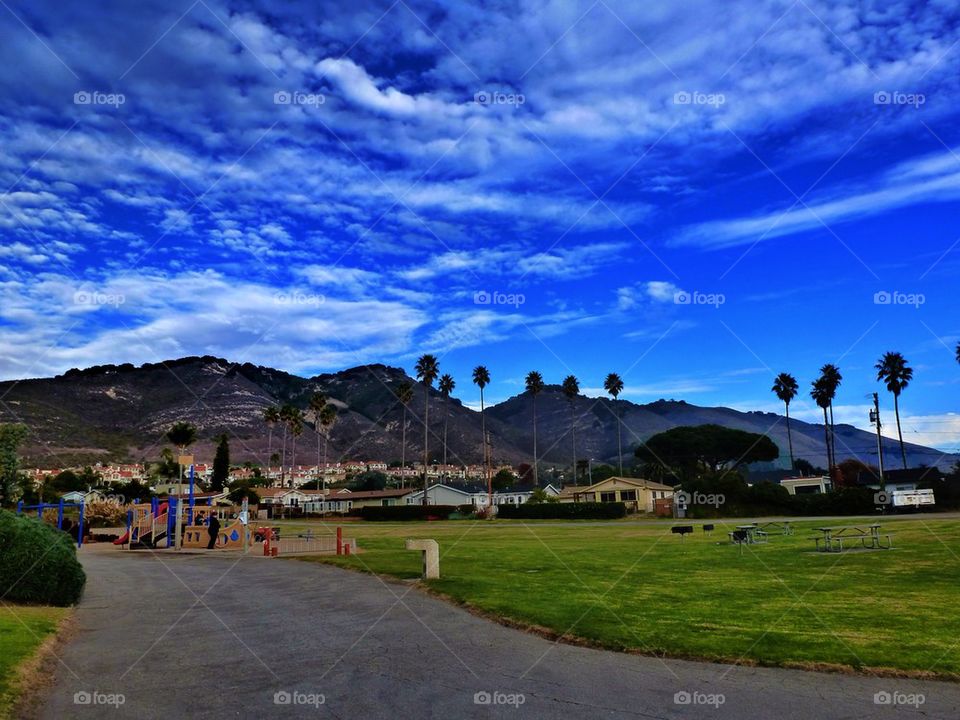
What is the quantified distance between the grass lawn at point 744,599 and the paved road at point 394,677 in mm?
885

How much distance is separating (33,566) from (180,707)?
404 inches

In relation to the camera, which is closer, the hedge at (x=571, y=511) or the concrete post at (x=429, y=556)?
the concrete post at (x=429, y=556)

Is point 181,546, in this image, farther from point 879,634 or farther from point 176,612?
point 879,634

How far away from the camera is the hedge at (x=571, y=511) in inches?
2995

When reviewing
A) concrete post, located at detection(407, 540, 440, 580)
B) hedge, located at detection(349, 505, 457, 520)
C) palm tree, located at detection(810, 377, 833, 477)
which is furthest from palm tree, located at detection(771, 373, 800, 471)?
concrete post, located at detection(407, 540, 440, 580)

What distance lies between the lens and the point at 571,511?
79188 millimetres

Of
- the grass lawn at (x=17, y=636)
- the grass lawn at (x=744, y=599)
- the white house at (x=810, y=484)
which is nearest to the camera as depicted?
the grass lawn at (x=17, y=636)

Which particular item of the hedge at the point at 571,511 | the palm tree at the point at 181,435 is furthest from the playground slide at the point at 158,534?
the palm tree at the point at 181,435

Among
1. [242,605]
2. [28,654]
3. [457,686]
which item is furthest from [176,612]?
[457,686]

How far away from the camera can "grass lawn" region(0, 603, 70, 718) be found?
8.68 meters

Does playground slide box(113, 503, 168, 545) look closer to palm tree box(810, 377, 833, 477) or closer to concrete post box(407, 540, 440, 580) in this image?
concrete post box(407, 540, 440, 580)

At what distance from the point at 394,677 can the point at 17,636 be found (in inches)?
284

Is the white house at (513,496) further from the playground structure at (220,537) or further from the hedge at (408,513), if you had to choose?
the playground structure at (220,537)

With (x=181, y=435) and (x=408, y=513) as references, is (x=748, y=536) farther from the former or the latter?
(x=181, y=435)
